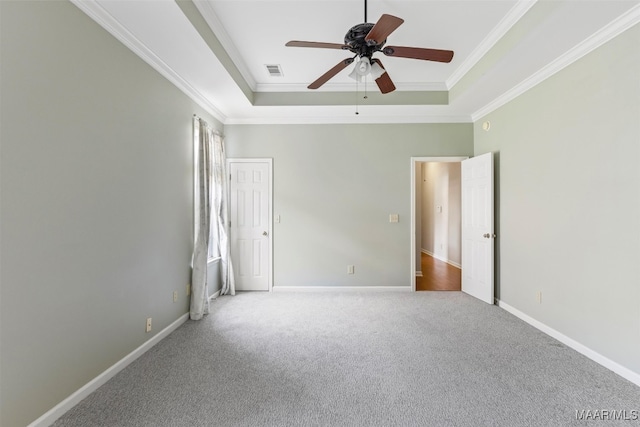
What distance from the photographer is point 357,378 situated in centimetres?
212

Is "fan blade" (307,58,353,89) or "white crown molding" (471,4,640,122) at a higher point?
"white crown molding" (471,4,640,122)

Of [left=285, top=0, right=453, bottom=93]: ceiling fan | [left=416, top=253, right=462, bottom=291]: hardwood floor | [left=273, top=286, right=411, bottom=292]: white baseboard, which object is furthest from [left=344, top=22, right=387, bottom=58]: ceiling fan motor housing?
[left=416, top=253, right=462, bottom=291]: hardwood floor

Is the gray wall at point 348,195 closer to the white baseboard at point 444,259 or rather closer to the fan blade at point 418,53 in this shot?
the fan blade at point 418,53

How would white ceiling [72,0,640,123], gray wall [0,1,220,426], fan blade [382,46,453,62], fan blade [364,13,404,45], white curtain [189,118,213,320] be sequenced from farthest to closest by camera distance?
white curtain [189,118,213,320] < white ceiling [72,0,640,123] < fan blade [382,46,453,62] < fan blade [364,13,404,45] < gray wall [0,1,220,426]

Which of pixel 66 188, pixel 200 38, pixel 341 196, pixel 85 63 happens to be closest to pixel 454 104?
pixel 341 196

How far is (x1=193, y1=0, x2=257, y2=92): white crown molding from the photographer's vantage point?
229 cm

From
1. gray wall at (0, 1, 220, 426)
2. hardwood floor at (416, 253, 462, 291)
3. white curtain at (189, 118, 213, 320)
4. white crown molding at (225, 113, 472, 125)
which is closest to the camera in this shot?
gray wall at (0, 1, 220, 426)

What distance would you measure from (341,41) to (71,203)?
2767mm

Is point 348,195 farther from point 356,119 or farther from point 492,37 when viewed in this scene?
point 492,37

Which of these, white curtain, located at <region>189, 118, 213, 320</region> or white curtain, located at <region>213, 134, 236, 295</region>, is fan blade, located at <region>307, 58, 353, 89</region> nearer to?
white curtain, located at <region>189, 118, 213, 320</region>

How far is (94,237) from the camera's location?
6.42 feet

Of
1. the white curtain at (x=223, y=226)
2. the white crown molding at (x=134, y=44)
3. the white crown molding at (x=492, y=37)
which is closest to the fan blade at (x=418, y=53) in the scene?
the white crown molding at (x=492, y=37)

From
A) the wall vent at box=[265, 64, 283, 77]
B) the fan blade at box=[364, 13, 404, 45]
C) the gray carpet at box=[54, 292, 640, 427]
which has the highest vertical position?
the wall vent at box=[265, 64, 283, 77]

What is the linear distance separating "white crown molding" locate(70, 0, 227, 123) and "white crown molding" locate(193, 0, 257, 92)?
1.96 feet
